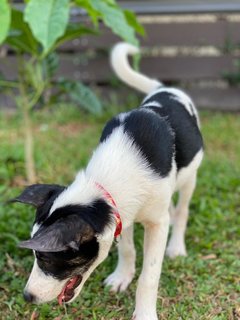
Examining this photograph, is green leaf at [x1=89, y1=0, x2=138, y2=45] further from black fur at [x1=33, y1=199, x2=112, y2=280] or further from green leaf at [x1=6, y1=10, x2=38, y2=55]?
black fur at [x1=33, y1=199, x2=112, y2=280]

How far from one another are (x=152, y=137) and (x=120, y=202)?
392 mm

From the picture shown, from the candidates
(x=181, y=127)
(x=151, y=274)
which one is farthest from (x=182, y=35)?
(x=151, y=274)

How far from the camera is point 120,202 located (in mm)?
2287

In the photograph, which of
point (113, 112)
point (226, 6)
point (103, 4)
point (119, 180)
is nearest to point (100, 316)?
point (119, 180)

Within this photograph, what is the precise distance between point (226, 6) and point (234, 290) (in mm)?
4111

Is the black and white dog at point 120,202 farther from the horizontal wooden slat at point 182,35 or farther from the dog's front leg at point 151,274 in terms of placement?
the horizontal wooden slat at point 182,35

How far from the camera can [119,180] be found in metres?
2.30

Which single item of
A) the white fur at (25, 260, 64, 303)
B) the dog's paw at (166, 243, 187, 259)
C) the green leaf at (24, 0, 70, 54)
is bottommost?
the dog's paw at (166, 243, 187, 259)

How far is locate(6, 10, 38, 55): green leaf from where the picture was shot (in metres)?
3.28

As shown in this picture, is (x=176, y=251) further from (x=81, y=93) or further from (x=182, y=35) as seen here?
(x=182, y=35)

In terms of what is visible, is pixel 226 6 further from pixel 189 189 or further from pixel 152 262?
pixel 152 262

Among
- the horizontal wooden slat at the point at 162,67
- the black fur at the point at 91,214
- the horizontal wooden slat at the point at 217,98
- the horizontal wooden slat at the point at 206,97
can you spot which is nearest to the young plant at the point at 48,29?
the black fur at the point at 91,214

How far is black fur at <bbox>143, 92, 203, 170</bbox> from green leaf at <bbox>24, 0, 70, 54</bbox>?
2.32ft

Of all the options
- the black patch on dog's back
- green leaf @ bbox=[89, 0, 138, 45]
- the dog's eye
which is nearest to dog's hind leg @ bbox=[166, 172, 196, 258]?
the black patch on dog's back
